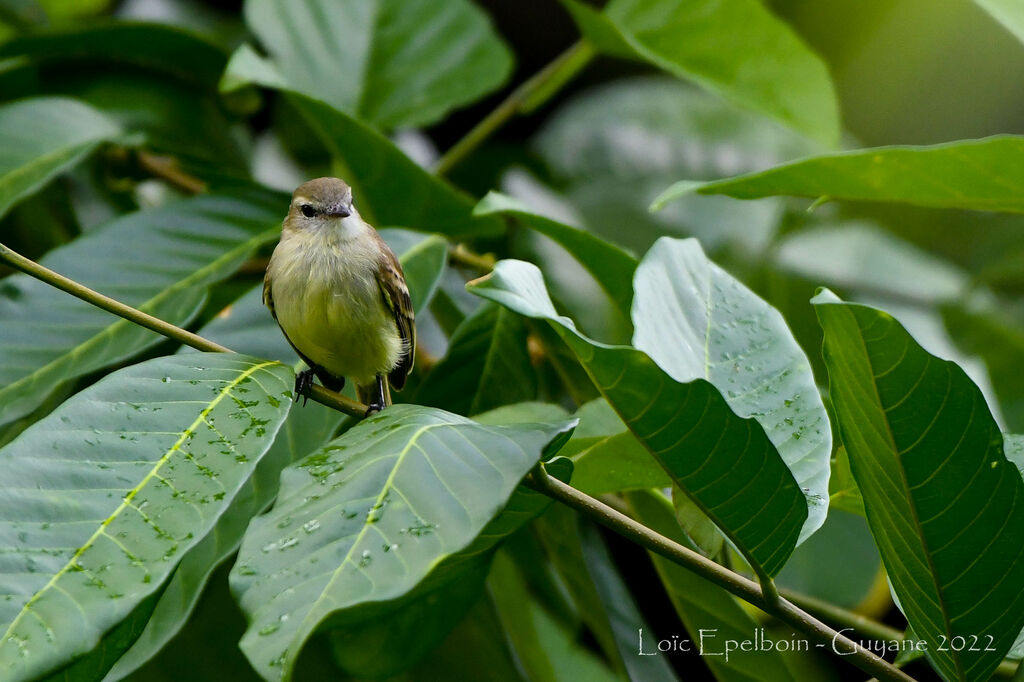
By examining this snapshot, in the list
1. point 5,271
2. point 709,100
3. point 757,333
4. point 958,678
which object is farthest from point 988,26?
point 5,271

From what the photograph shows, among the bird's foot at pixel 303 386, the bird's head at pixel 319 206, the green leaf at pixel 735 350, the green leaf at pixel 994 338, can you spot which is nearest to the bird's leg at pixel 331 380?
the bird's foot at pixel 303 386

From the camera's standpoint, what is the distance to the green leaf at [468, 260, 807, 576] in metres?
1.00

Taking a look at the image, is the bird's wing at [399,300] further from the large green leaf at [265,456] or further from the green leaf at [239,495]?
the green leaf at [239,495]

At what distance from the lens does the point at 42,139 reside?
2.02m

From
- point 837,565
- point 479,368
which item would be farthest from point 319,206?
point 837,565

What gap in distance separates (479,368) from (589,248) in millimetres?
341

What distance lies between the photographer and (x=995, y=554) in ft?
3.68

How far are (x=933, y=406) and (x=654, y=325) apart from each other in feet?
1.19

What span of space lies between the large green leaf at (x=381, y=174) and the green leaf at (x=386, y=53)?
1.68ft

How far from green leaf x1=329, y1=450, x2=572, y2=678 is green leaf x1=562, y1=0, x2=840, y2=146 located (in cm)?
149

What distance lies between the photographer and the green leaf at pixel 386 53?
2654 mm

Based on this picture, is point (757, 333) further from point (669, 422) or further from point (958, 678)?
point (958, 678)

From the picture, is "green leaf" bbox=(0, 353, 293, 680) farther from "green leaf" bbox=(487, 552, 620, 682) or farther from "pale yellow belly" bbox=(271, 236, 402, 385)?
"green leaf" bbox=(487, 552, 620, 682)

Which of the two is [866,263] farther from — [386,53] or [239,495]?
[239,495]
